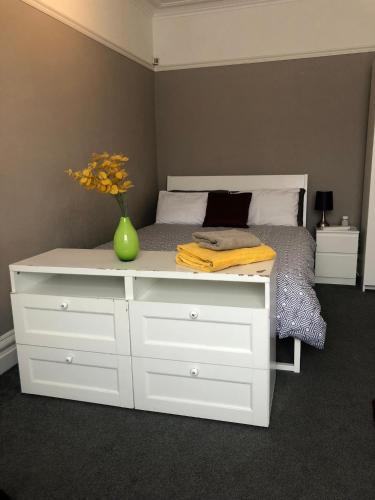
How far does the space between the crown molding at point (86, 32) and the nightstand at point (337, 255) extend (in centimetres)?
234

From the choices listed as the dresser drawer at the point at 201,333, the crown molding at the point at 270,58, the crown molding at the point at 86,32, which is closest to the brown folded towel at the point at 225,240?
the dresser drawer at the point at 201,333

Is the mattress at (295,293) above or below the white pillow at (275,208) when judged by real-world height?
below

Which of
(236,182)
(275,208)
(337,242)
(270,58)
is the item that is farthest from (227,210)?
(270,58)

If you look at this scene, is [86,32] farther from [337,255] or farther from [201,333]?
[337,255]

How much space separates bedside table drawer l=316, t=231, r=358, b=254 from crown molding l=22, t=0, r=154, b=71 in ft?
7.72

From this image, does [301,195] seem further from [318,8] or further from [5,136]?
[5,136]

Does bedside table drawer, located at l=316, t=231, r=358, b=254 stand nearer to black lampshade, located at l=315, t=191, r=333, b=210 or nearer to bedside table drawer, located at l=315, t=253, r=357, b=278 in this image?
bedside table drawer, located at l=315, t=253, r=357, b=278

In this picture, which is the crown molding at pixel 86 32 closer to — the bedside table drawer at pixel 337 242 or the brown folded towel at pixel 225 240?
the brown folded towel at pixel 225 240

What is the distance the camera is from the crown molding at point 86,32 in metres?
2.64

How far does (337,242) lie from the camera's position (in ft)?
12.5

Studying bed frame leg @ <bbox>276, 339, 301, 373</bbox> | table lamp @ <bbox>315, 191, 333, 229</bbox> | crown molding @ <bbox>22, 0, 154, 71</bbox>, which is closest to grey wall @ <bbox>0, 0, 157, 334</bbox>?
crown molding @ <bbox>22, 0, 154, 71</bbox>

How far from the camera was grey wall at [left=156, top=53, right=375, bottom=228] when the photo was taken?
3943 millimetres

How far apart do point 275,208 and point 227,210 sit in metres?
0.44

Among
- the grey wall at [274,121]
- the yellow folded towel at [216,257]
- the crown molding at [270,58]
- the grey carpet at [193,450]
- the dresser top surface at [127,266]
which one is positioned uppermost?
the crown molding at [270,58]
